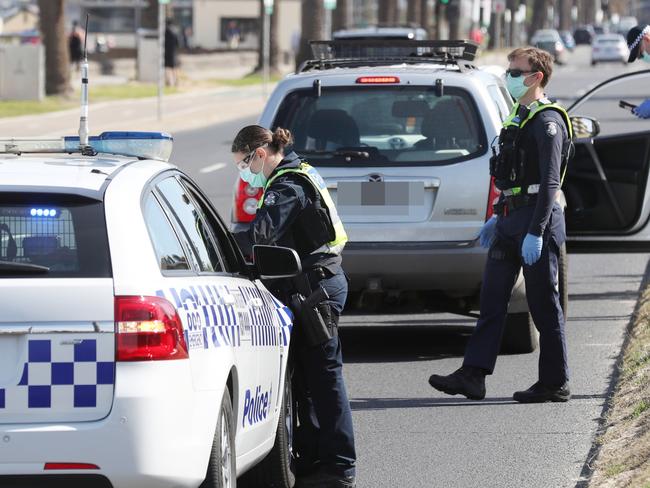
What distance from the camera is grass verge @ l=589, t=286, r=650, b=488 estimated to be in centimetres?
638

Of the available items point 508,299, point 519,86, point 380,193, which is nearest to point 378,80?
point 380,193

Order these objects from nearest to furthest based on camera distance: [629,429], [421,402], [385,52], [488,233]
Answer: [629,429], [421,402], [488,233], [385,52]

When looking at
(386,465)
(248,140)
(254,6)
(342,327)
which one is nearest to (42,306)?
(248,140)

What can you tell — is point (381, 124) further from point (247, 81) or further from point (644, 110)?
point (247, 81)

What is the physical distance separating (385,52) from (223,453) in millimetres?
8207

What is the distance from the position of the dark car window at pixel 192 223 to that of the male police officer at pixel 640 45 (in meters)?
4.70

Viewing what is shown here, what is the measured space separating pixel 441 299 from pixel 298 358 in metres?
3.47

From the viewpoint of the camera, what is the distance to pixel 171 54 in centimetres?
4556

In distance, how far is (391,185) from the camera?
30.9 feet

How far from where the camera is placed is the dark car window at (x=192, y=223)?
18.1 ft

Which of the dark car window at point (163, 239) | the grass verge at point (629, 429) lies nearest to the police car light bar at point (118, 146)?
the dark car window at point (163, 239)

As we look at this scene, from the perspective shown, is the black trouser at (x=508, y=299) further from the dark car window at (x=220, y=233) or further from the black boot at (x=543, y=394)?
the dark car window at (x=220, y=233)

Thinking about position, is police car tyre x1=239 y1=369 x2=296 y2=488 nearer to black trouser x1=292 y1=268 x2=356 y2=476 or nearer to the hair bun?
black trouser x1=292 y1=268 x2=356 y2=476

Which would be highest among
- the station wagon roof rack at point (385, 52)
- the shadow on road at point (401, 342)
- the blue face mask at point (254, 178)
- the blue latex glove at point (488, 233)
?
the station wagon roof rack at point (385, 52)
